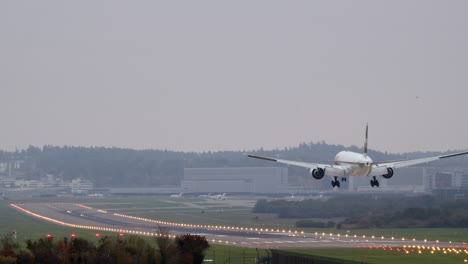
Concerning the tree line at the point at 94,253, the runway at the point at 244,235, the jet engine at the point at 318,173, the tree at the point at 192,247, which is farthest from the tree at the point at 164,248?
the jet engine at the point at 318,173

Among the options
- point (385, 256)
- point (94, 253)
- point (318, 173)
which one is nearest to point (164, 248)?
point (94, 253)

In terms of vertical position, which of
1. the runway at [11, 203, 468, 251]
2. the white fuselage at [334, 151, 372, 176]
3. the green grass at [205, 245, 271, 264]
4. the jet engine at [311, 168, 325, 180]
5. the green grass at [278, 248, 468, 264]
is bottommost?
the green grass at [205, 245, 271, 264]

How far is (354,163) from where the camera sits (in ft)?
286

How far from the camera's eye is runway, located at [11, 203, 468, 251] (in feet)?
403

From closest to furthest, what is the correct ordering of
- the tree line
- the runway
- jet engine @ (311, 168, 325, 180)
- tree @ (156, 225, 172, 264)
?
the tree line < tree @ (156, 225, 172, 264) < jet engine @ (311, 168, 325, 180) < the runway

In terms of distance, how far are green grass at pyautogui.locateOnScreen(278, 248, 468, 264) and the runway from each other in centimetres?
816

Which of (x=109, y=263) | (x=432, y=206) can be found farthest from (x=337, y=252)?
(x=432, y=206)

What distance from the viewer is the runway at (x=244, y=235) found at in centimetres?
12294

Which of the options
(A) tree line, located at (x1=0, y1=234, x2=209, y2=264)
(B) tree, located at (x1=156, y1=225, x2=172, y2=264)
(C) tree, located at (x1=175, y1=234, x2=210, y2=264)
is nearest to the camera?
(A) tree line, located at (x1=0, y1=234, x2=209, y2=264)

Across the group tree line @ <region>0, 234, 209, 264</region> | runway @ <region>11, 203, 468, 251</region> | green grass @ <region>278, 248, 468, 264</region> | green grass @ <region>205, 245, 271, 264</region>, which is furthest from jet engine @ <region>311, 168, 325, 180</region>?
runway @ <region>11, 203, 468, 251</region>

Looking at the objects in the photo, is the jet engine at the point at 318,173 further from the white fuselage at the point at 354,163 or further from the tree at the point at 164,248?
the tree at the point at 164,248

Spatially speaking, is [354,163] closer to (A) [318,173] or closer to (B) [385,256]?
(A) [318,173]

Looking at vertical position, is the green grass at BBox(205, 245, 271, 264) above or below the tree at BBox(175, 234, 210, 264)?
below

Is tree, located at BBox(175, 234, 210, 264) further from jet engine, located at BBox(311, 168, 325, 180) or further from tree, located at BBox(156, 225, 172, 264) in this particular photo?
jet engine, located at BBox(311, 168, 325, 180)
